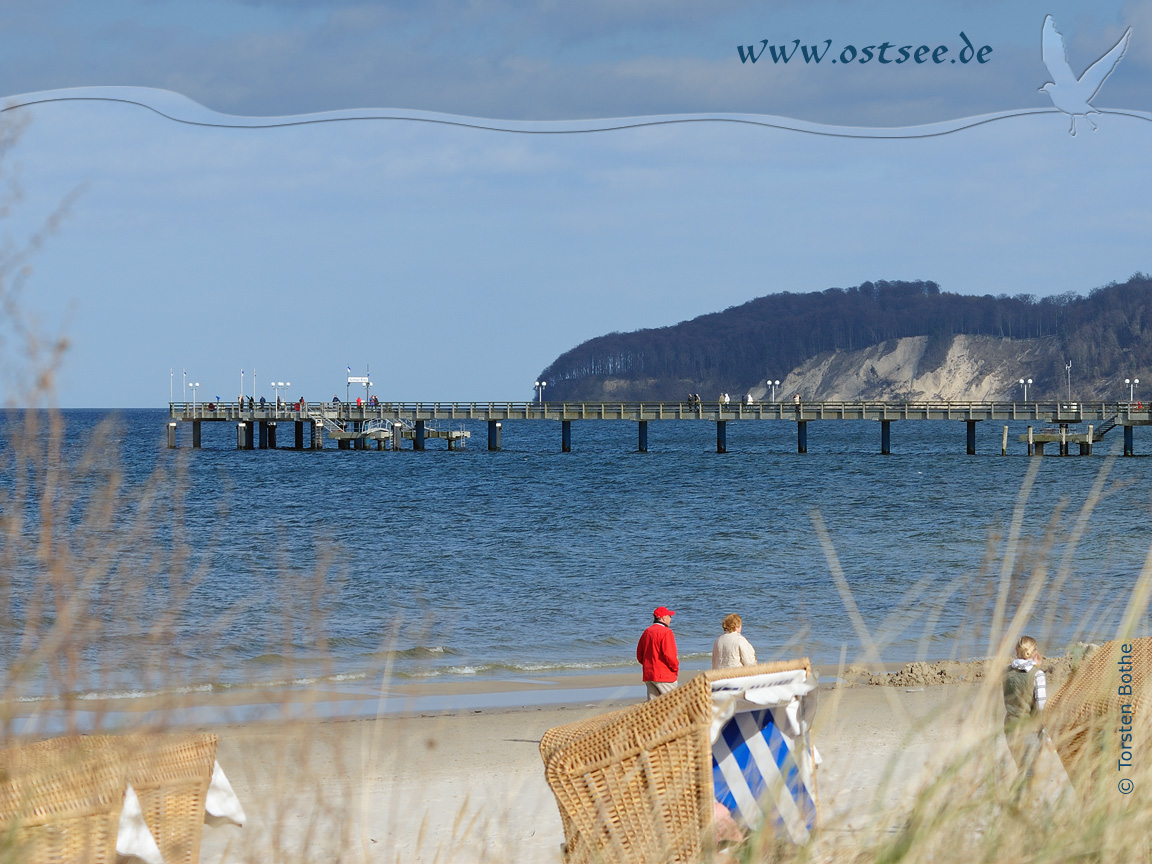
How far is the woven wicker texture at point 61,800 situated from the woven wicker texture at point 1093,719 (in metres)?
2.32

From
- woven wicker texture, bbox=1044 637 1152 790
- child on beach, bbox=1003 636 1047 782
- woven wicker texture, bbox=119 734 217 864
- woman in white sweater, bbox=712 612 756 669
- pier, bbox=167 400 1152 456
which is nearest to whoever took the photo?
woven wicker texture, bbox=1044 637 1152 790

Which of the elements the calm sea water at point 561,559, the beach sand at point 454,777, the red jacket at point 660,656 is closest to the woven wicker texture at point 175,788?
the beach sand at point 454,777

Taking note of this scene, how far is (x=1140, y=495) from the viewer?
48469 millimetres

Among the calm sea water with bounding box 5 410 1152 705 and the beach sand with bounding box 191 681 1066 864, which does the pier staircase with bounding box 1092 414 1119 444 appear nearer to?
the calm sea water with bounding box 5 410 1152 705

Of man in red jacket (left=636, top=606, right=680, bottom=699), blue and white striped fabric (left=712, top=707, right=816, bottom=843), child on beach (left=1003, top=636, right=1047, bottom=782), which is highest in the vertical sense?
blue and white striped fabric (left=712, top=707, right=816, bottom=843)

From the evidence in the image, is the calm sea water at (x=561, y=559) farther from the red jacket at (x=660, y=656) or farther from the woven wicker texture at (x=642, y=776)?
the red jacket at (x=660, y=656)

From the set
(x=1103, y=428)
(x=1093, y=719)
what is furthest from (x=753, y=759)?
(x=1103, y=428)

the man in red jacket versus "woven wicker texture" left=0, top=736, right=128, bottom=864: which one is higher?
"woven wicker texture" left=0, top=736, right=128, bottom=864

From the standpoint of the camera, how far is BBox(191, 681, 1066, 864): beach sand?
8.80 feet

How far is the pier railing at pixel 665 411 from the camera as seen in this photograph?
71.4m

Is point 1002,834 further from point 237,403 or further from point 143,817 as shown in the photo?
point 237,403

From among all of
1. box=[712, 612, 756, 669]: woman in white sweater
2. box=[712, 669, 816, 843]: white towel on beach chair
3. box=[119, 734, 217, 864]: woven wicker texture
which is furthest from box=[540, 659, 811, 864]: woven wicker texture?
box=[712, 612, 756, 669]: woman in white sweater

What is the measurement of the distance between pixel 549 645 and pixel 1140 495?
3839 cm

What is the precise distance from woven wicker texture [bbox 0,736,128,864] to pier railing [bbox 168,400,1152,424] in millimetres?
69245
